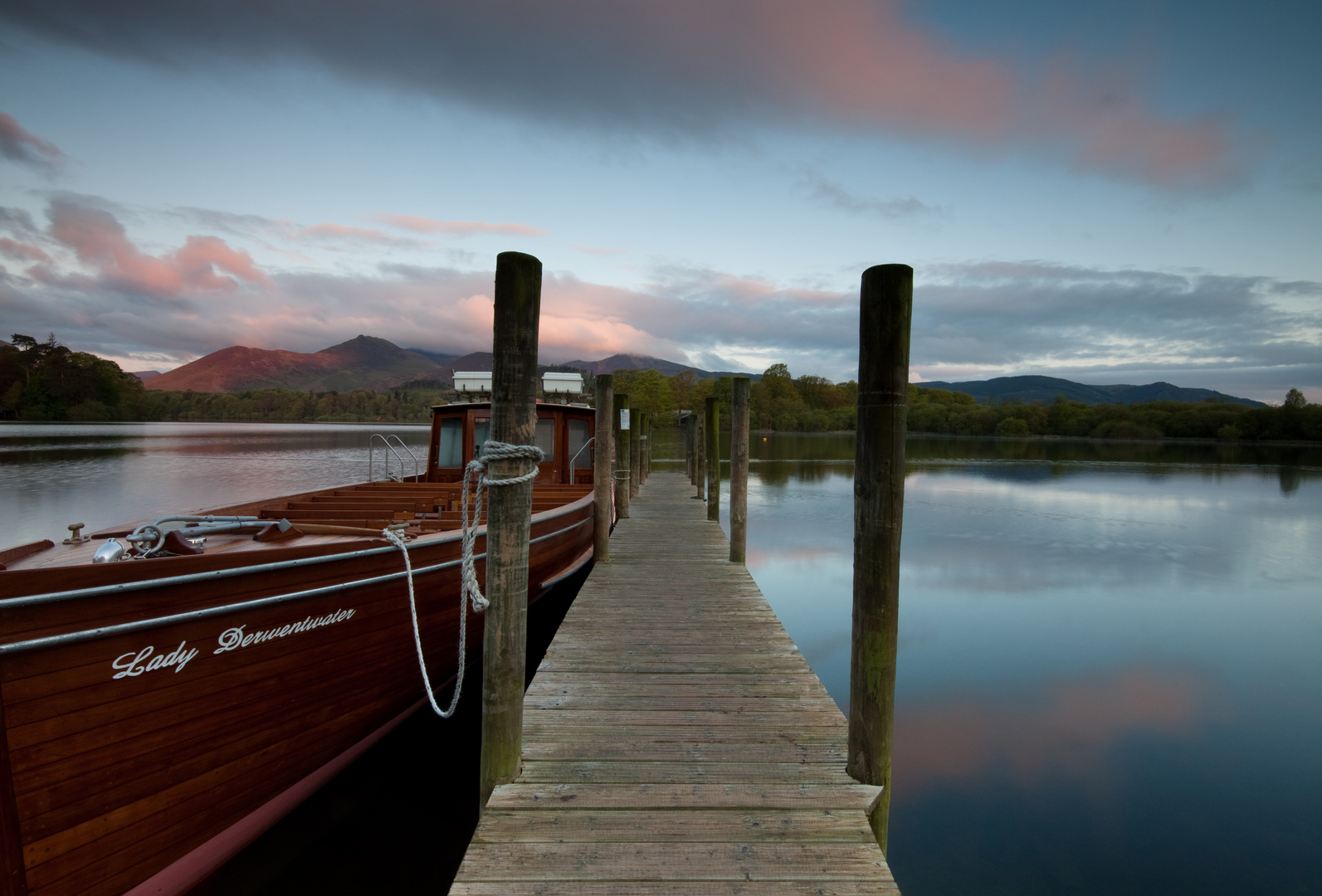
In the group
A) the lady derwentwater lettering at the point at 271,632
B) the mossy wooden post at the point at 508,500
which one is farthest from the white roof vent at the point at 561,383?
the mossy wooden post at the point at 508,500

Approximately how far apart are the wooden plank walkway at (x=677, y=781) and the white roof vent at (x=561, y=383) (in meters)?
6.54

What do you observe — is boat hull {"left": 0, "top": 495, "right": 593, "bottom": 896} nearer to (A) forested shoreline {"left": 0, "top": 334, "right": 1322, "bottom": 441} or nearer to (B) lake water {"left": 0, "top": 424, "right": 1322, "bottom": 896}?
(B) lake water {"left": 0, "top": 424, "right": 1322, "bottom": 896}

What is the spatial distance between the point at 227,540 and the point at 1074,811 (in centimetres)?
642

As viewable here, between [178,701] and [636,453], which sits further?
[636,453]

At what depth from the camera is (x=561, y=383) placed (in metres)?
10.9

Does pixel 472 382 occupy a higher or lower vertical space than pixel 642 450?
higher

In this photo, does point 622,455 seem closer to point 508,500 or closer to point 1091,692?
point 1091,692

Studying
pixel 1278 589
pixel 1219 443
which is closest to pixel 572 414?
pixel 1278 589

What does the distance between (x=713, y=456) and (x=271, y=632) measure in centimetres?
906

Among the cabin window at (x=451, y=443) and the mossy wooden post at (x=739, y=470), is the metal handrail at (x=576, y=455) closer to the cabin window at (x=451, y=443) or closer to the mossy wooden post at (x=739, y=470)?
the cabin window at (x=451, y=443)

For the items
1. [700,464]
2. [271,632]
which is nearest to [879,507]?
[271,632]

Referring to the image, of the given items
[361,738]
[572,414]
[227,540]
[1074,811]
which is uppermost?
[572,414]

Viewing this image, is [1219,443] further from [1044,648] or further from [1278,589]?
[1044,648]

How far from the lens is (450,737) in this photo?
16.8ft
